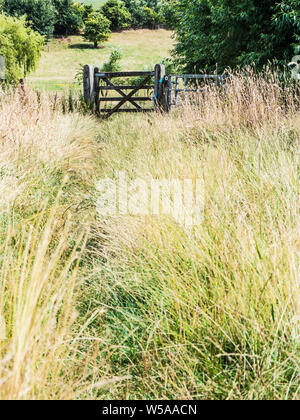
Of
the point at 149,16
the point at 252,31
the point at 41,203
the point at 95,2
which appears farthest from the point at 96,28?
the point at 41,203

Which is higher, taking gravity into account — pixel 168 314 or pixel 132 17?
pixel 132 17

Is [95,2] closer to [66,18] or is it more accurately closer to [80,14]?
[80,14]

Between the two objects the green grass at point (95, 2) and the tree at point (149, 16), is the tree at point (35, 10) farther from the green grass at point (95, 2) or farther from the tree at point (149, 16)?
the tree at point (149, 16)

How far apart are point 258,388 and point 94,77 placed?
33.2ft

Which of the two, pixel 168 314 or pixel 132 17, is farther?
pixel 132 17

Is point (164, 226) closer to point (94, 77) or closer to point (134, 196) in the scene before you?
point (134, 196)

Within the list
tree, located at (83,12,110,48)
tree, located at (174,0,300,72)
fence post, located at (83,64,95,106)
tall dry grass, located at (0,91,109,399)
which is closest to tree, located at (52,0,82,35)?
tree, located at (83,12,110,48)

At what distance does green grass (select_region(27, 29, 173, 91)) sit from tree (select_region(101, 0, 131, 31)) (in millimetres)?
2253

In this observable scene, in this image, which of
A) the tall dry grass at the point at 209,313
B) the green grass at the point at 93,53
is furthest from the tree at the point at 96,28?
the tall dry grass at the point at 209,313

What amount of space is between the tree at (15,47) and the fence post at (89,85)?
46.5ft

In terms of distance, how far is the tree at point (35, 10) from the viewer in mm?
37594

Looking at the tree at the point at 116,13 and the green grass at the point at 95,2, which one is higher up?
the green grass at the point at 95,2

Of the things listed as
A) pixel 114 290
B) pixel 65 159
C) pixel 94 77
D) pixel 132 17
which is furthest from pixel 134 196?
pixel 132 17

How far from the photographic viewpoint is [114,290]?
177cm
